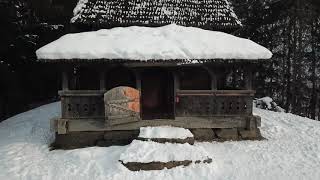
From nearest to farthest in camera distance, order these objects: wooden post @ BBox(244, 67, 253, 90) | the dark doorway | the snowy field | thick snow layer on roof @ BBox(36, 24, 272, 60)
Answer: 1. the snowy field
2. thick snow layer on roof @ BBox(36, 24, 272, 60)
3. wooden post @ BBox(244, 67, 253, 90)
4. the dark doorway

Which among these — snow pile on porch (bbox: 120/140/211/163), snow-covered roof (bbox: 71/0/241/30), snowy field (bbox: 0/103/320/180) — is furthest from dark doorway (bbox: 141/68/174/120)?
→ snow pile on porch (bbox: 120/140/211/163)

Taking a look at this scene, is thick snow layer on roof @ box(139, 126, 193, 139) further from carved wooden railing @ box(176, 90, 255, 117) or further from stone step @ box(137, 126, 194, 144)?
carved wooden railing @ box(176, 90, 255, 117)

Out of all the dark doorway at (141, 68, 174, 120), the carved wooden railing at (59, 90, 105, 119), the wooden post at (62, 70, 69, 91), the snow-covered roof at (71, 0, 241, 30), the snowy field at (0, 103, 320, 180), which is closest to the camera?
the snowy field at (0, 103, 320, 180)

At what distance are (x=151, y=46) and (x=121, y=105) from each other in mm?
2047

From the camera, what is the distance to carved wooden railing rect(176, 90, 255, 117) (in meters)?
11.5

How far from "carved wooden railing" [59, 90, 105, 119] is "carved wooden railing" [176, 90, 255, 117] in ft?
8.27

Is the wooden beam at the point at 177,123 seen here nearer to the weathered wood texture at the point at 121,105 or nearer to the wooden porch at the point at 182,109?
the wooden porch at the point at 182,109

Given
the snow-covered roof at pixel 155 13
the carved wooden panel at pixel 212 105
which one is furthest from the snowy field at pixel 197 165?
the snow-covered roof at pixel 155 13

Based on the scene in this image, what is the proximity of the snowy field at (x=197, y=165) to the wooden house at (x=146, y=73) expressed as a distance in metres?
0.85

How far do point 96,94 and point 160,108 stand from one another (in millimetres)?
3378

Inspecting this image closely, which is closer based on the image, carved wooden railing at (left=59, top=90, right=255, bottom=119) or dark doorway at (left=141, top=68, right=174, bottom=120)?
carved wooden railing at (left=59, top=90, right=255, bottom=119)

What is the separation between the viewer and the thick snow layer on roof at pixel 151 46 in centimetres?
1053

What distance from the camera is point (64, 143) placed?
11.2 meters

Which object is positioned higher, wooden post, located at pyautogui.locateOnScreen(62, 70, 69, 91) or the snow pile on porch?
wooden post, located at pyautogui.locateOnScreen(62, 70, 69, 91)
